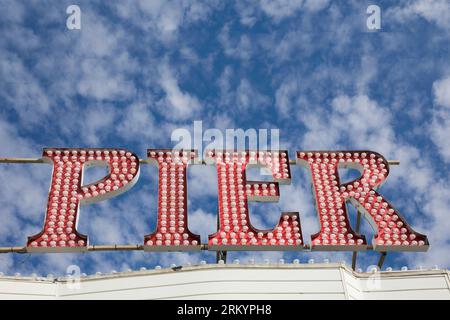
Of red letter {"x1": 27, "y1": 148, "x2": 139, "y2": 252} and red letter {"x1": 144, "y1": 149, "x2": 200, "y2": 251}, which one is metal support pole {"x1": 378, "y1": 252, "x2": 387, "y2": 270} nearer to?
red letter {"x1": 144, "y1": 149, "x2": 200, "y2": 251}

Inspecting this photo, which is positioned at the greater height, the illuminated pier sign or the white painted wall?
the illuminated pier sign

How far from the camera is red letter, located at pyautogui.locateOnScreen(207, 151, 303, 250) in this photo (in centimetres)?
2316

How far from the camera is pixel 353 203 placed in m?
24.8

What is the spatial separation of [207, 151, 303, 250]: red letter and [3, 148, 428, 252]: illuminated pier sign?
0.11 feet

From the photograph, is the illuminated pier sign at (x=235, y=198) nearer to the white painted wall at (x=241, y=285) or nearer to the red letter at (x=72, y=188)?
the red letter at (x=72, y=188)

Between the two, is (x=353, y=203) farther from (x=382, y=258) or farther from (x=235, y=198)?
(x=235, y=198)

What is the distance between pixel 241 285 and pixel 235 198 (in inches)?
188

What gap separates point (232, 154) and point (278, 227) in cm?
419

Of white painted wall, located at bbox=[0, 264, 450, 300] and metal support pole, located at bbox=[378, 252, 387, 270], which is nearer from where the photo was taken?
white painted wall, located at bbox=[0, 264, 450, 300]

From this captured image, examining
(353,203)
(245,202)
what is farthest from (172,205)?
(353,203)

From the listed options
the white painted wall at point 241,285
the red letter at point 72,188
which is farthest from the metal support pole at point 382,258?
the red letter at point 72,188

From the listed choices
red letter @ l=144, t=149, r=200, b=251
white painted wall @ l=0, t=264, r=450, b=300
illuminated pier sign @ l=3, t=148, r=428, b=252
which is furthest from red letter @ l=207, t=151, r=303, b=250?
white painted wall @ l=0, t=264, r=450, b=300
